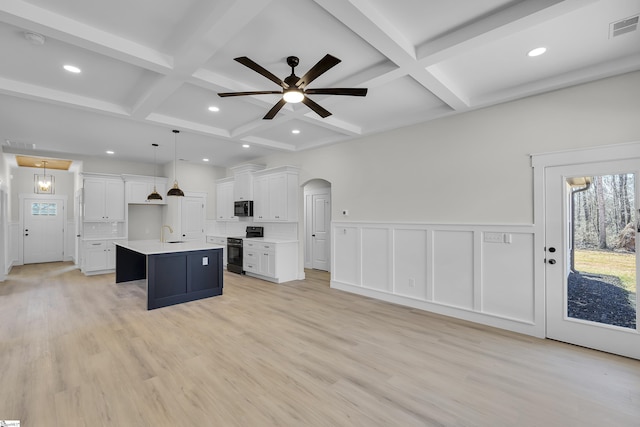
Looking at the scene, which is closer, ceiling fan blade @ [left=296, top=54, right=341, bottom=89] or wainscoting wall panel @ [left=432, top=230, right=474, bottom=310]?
ceiling fan blade @ [left=296, top=54, right=341, bottom=89]

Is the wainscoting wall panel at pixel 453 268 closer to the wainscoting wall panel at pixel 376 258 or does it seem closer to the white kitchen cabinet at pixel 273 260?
the wainscoting wall panel at pixel 376 258

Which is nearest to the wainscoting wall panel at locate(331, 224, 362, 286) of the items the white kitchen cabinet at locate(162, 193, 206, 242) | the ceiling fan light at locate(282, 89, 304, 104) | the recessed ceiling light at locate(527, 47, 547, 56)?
the ceiling fan light at locate(282, 89, 304, 104)

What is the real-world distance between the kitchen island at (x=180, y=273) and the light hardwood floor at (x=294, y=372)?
359 millimetres

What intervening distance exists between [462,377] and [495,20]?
9.83 ft

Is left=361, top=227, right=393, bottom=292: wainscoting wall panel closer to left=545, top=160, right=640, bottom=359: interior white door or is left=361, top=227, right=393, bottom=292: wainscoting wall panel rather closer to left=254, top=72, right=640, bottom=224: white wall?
left=254, top=72, right=640, bottom=224: white wall

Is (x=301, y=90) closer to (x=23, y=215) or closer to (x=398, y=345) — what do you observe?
(x=398, y=345)

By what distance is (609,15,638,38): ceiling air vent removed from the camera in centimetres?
230

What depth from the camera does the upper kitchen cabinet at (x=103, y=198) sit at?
6988 millimetres

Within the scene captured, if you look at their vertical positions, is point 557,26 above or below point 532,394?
above

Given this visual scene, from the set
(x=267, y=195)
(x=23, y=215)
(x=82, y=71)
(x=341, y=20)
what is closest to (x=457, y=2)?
(x=341, y=20)

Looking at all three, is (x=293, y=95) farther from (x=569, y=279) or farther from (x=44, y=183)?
(x=44, y=183)

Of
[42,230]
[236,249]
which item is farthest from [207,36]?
[42,230]

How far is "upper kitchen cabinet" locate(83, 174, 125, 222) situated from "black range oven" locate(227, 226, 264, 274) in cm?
302

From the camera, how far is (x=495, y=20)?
2.29 m
